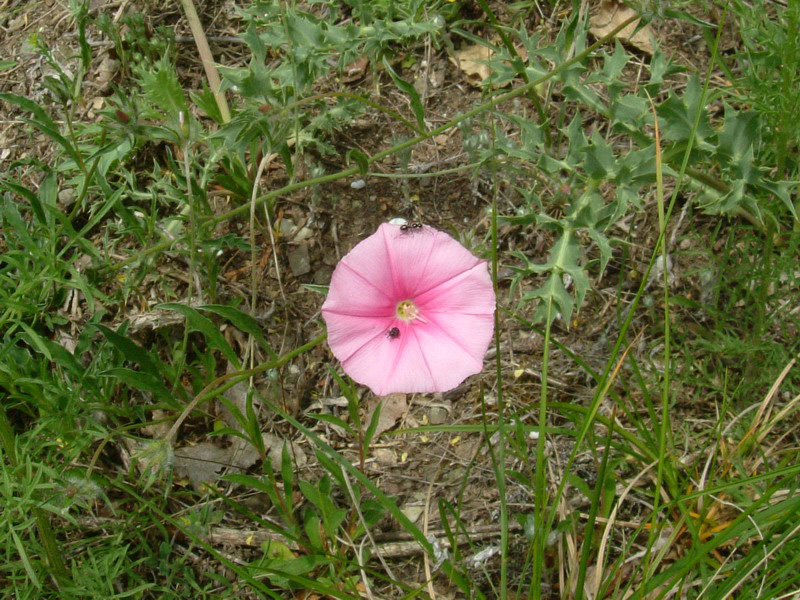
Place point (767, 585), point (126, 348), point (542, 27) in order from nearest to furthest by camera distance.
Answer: point (767, 585), point (126, 348), point (542, 27)

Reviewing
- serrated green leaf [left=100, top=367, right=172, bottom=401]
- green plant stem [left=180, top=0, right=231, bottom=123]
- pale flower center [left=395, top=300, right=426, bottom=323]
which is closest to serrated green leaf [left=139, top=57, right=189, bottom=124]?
green plant stem [left=180, top=0, right=231, bottom=123]

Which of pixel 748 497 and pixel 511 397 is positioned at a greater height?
pixel 511 397

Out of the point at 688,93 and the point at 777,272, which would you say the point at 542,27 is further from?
the point at 777,272

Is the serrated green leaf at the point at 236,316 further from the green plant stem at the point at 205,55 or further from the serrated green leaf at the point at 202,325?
the green plant stem at the point at 205,55

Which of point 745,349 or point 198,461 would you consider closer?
point 745,349

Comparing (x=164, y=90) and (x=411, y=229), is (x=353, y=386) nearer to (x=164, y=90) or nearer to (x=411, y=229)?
(x=411, y=229)

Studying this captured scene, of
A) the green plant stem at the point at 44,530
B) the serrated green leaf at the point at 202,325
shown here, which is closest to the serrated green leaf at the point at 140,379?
the serrated green leaf at the point at 202,325

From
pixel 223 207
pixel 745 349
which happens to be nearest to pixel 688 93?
pixel 745 349

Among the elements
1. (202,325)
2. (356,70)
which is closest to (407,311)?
(202,325)
